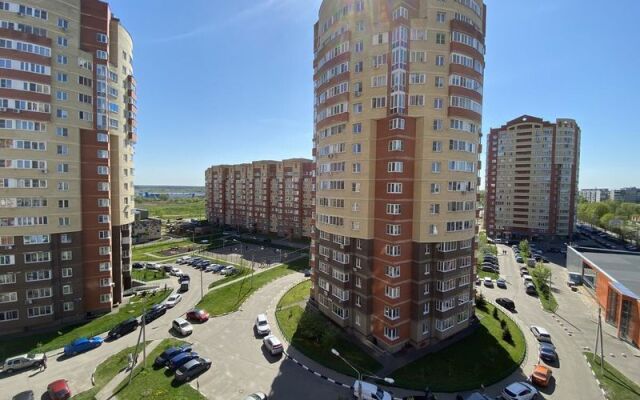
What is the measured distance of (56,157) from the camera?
41.9 meters

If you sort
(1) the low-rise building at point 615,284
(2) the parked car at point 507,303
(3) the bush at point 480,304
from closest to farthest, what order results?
(1) the low-rise building at point 615,284 → (3) the bush at point 480,304 → (2) the parked car at point 507,303

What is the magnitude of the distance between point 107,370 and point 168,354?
6369 mm

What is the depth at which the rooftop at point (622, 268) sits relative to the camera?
44.4 m

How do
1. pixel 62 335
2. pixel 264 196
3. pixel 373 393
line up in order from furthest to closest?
pixel 264 196 < pixel 62 335 < pixel 373 393

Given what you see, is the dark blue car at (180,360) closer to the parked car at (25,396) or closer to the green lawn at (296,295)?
the parked car at (25,396)

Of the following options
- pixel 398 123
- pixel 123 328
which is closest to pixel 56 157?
pixel 123 328

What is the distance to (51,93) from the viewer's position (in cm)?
4088

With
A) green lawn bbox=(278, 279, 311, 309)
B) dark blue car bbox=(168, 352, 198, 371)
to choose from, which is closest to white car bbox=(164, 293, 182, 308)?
green lawn bbox=(278, 279, 311, 309)

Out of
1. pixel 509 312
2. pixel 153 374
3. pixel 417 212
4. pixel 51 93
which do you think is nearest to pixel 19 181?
pixel 51 93

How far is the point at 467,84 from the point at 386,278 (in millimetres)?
26223

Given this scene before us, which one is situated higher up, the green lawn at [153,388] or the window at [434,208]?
the window at [434,208]

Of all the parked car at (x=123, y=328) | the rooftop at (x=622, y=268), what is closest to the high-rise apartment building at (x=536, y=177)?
the rooftop at (x=622, y=268)

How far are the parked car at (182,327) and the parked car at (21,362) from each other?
1412cm

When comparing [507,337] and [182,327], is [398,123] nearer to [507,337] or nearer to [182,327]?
[507,337]
